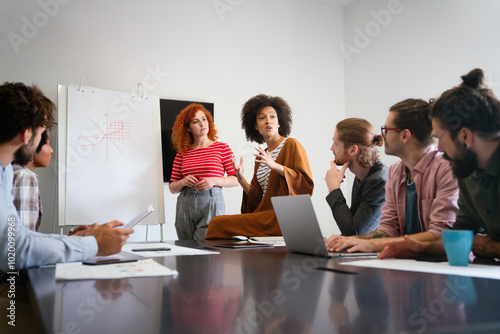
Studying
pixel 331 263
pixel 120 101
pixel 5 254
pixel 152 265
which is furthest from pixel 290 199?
pixel 120 101

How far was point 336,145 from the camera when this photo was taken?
2.16m

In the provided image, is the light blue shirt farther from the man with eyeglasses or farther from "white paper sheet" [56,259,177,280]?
the man with eyeglasses

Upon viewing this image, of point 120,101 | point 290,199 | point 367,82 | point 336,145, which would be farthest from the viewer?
point 367,82

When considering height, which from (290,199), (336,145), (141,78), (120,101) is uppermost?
(141,78)

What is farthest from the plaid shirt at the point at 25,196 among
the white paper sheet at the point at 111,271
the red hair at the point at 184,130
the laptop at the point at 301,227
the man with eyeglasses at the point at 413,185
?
the red hair at the point at 184,130

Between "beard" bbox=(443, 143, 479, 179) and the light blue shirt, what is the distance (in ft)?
3.39

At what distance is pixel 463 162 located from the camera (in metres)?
1.25

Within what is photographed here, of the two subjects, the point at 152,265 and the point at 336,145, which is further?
the point at 336,145

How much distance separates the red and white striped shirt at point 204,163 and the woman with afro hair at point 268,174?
27 centimetres

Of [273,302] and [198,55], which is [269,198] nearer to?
[273,302]

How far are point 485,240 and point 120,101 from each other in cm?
322

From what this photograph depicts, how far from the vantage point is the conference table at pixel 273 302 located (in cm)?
47

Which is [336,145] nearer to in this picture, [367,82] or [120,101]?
[120,101]

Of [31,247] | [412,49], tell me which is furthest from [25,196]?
[412,49]
